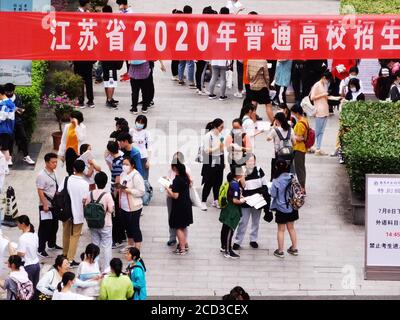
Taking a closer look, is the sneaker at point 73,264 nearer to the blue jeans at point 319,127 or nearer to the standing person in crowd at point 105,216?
the standing person in crowd at point 105,216

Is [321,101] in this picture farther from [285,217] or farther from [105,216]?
[105,216]

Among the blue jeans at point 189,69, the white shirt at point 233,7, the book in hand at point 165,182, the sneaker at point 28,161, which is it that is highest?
the white shirt at point 233,7

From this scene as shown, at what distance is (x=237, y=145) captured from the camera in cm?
1852

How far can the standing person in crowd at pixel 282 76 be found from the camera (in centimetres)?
2266

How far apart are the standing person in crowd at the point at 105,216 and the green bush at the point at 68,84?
5462 millimetres

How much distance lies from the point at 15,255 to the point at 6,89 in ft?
17.0

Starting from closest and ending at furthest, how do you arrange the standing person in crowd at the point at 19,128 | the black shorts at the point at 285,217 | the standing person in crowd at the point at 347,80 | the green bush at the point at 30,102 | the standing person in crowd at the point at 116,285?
1. the standing person in crowd at the point at 116,285
2. the black shorts at the point at 285,217
3. the standing person in crowd at the point at 19,128
4. the green bush at the point at 30,102
5. the standing person in crowd at the point at 347,80

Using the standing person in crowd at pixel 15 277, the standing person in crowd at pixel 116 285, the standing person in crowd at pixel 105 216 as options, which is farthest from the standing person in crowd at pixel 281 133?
the standing person in crowd at pixel 15 277

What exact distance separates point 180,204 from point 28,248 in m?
2.63

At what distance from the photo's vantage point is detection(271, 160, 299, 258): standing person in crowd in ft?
56.2

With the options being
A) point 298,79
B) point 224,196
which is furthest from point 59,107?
point 224,196

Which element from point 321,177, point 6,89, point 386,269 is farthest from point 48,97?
point 386,269

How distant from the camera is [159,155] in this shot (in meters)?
20.8

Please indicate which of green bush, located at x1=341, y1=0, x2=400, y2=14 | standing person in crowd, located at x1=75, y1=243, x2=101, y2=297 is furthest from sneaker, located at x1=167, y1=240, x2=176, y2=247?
green bush, located at x1=341, y1=0, x2=400, y2=14
